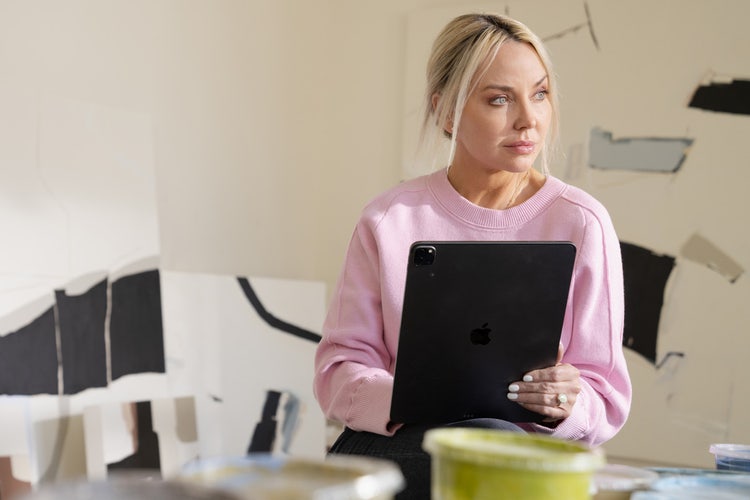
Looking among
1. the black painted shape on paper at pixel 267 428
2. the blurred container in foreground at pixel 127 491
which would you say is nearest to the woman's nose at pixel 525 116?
the blurred container in foreground at pixel 127 491

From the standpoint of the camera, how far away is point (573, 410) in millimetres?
1331

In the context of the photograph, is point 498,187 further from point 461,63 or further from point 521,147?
point 461,63

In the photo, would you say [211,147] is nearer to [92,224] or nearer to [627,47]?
[92,224]

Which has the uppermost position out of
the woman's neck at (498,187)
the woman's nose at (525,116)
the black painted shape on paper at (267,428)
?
the woman's nose at (525,116)

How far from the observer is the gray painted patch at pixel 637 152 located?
278 cm

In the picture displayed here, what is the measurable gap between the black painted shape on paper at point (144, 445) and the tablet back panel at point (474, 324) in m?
1.31

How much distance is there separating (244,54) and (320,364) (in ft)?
5.70

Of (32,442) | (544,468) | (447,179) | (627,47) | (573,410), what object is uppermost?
(627,47)

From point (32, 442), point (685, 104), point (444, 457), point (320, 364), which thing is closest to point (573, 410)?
point (320, 364)

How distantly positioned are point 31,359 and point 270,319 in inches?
34.6

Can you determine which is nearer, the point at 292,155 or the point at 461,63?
the point at 461,63

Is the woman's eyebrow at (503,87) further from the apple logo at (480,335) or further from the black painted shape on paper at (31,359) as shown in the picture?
the black painted shape on paper at (31,359)

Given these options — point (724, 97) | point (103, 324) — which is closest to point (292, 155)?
point (103, 324)

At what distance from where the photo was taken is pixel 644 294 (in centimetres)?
279
